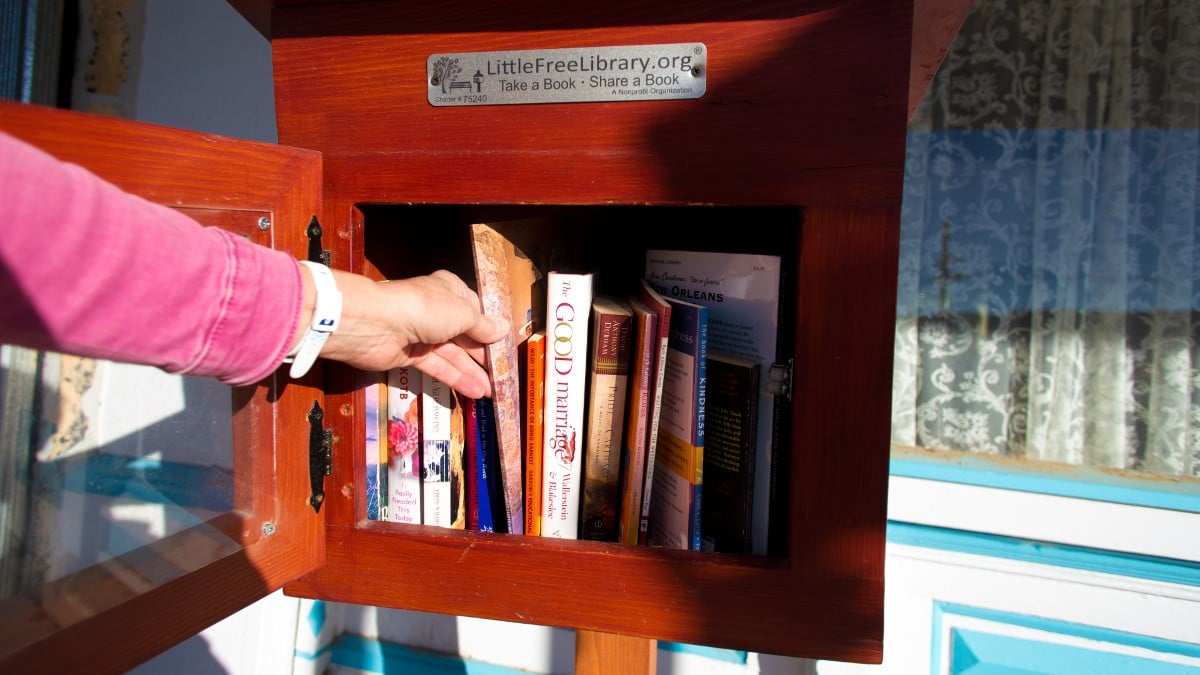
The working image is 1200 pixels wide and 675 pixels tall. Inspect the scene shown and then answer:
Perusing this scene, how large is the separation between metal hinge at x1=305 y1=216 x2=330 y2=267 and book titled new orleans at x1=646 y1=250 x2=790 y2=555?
0.41 m

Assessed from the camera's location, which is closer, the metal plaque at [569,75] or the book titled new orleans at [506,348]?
the metal plaque at [569,75]

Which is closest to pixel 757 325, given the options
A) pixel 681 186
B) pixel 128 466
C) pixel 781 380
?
pixel 781 380

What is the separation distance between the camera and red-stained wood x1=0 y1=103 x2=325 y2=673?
17.7 inches

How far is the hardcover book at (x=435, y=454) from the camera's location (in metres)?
0.79

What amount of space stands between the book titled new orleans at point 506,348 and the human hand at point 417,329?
0.07ft

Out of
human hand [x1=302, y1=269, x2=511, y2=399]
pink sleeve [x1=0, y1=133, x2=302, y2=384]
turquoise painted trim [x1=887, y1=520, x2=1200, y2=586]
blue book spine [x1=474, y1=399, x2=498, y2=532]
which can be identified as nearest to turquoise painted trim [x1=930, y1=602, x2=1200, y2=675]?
turquoise painted trim [x1=887, y1=520, x2=1200, y2=586]

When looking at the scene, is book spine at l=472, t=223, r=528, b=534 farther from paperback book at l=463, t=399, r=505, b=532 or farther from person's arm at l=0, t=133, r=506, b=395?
person's arm at l=0, t=133, r=506, b=395

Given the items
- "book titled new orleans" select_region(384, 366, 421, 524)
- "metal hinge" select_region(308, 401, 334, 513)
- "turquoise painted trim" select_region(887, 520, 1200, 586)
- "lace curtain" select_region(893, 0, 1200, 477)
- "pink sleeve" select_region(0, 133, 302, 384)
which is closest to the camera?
A: "pink sleeve" select_region(0, 133, 302, 384)

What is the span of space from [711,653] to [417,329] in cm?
113

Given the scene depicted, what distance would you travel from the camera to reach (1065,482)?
1326 mm

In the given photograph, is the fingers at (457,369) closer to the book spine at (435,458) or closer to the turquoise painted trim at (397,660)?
the book spine at (435,458)

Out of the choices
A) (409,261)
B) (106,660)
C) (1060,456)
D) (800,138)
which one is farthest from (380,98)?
(1060,456)

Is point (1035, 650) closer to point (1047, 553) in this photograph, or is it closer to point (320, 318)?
point (1047, 553)

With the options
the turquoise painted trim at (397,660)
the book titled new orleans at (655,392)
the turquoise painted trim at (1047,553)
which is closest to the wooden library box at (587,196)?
the book titled new orleans at (655,392)
